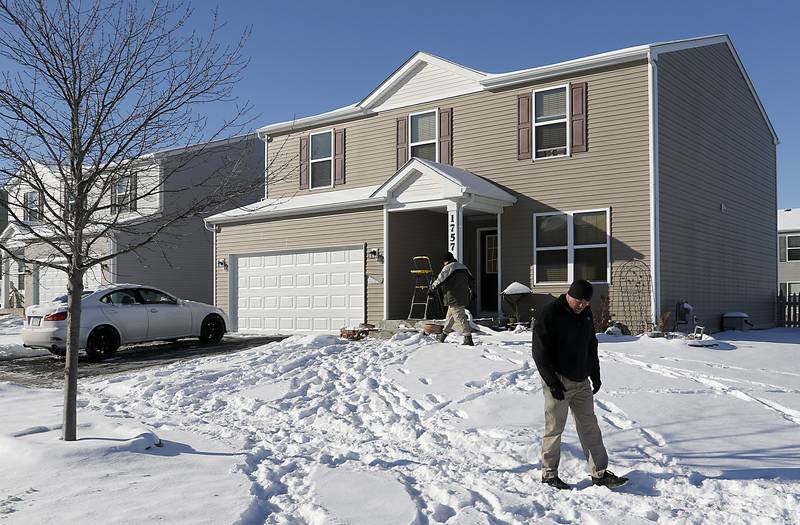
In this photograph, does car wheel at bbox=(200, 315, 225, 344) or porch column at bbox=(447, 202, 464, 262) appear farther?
car wheel at bbox=(200, 315, 225, 344)

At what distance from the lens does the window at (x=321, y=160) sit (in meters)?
19.1

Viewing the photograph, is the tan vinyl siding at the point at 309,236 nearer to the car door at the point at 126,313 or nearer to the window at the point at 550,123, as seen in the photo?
the window at the point at 550,123

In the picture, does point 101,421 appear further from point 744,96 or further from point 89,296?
point 744,96

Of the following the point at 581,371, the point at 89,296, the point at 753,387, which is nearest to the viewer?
the point at 581,371

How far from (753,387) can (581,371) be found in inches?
167

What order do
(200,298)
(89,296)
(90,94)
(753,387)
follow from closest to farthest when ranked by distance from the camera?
(90,94) → (753,387) → (89,296) → (200,298)

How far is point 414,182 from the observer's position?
50.7ft

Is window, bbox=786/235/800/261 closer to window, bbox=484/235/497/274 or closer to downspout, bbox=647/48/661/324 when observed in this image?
window, bbox=484/235/497/274

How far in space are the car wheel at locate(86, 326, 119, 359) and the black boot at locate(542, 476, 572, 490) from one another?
10.4m

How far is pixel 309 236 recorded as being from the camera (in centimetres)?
1753

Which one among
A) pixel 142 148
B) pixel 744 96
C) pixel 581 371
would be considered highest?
pixel 744 96

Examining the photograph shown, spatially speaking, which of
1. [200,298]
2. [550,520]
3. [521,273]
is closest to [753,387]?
[550,520]

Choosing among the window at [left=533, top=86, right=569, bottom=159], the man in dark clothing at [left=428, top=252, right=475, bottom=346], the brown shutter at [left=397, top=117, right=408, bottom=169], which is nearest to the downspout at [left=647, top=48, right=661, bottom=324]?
the window at [left=533, top=86, right=569, bottom=159]

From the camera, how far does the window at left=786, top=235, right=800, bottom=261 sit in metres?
33.0
